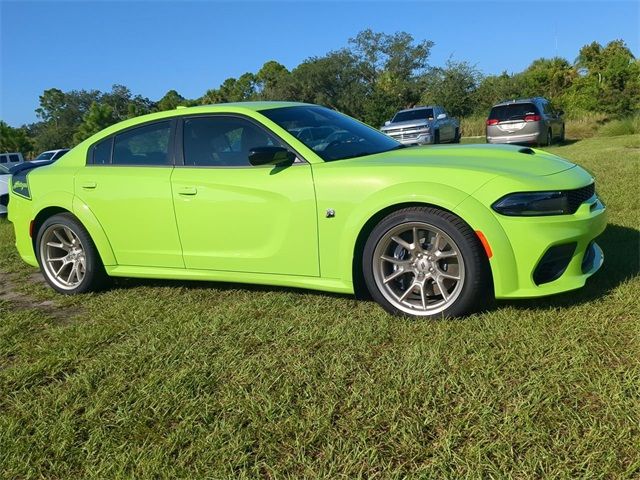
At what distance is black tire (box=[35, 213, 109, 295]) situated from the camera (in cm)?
458

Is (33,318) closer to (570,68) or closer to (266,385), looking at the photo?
(266,385)

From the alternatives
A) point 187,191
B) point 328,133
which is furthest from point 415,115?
Answer: point 187,191

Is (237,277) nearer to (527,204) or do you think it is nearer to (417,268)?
(417,268)

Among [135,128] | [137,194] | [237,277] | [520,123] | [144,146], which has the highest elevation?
[135,128]

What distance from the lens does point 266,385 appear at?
9.05ft

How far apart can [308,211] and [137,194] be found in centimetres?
147

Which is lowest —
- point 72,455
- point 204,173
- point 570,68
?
point 72,455

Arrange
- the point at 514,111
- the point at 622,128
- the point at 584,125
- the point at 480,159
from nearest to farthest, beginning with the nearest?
the point at 480,159
the point at 514,111
the point at 622,128
the point at 584,125

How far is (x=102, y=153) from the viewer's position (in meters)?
4.68

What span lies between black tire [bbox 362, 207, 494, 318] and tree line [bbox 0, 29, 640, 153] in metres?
24.9

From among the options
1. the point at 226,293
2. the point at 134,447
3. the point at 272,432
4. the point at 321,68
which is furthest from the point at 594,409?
the point at 321,68

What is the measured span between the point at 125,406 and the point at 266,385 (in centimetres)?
68

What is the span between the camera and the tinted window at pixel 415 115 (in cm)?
2011

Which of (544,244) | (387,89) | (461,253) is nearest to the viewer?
(544,244)
